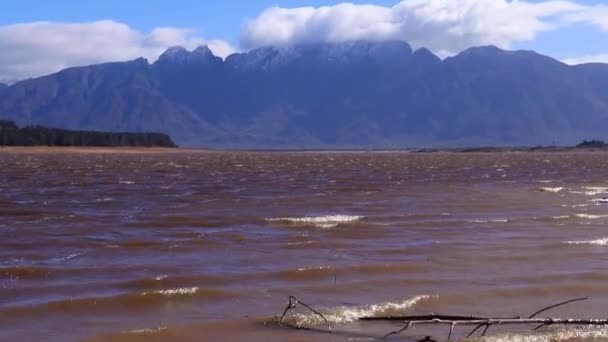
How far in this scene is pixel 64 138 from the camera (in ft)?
327

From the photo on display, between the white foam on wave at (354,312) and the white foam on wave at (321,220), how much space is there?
7.13m

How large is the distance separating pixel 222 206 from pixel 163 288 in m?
10.5

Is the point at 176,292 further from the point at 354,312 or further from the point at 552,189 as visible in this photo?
the point at 552,189

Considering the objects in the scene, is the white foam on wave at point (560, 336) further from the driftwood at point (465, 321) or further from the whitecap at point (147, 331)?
the whitecap at point (147, 331)

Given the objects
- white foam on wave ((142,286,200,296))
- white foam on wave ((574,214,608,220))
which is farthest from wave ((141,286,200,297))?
white foam on wave ((574,214,608,220))

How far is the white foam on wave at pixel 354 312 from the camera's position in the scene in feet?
28.8

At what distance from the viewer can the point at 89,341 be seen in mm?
8195

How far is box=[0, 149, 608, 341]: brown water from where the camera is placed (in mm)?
8977

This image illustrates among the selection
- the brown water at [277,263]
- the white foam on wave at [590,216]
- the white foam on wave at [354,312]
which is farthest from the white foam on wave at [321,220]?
the white foam on wave at [354,312]

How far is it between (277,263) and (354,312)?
11.1 feet

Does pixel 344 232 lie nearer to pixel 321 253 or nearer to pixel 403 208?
pixel 321 253

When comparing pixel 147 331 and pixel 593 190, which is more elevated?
pixel 147 331

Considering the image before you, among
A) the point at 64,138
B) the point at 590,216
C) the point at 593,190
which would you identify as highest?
the point at 64,138

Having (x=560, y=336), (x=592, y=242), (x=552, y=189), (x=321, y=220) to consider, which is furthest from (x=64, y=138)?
(x=560, y=336)
